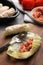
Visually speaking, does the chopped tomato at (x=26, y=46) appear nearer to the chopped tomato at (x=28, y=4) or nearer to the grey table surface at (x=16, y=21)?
the grey table surface at (x=16, y=21)

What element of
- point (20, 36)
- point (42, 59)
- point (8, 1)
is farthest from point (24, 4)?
point (42, 59)

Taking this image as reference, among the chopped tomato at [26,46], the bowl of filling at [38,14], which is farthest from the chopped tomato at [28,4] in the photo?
the chopped tomato at [26,46]

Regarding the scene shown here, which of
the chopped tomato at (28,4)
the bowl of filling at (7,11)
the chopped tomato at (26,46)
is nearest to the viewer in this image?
the chopped tomato at (26,46)

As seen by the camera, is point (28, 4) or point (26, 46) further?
point (28, 4)

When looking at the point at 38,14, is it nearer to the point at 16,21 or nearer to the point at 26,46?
the point at 16,21

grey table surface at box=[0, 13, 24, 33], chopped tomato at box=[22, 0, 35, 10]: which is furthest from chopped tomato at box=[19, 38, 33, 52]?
chopped tomato at box=[22, 0, 35, 10]

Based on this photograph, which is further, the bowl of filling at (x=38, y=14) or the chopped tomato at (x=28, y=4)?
the chopped tomato at (x=28, y=4)

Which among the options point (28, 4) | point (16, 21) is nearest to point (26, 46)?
point (16, 21)
